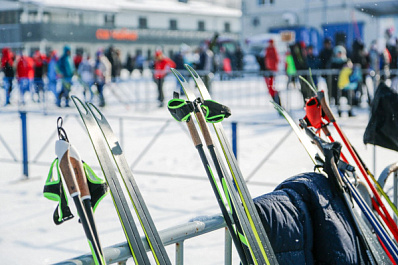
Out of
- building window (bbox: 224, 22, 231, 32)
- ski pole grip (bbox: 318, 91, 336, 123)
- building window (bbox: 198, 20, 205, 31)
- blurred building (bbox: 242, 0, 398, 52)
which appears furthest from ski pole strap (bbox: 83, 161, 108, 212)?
building window (bbox: 224, 22, 231, 32)

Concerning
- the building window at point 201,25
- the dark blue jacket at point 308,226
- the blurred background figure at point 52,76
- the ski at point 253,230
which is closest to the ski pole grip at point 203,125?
the ski at point 253,230

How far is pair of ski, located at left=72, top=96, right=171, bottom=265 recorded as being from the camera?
1.75m

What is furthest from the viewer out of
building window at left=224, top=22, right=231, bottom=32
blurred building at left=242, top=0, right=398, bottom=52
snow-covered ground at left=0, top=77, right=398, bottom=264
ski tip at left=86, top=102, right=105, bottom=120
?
building window at left=224, top=22, right=231, bottom=32

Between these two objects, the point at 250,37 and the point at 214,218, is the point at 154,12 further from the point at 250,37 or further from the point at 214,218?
the point at 214,218

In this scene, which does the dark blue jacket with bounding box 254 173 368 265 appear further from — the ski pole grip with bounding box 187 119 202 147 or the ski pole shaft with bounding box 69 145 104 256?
the ski pole shaft with bounding box 69 145 104 256

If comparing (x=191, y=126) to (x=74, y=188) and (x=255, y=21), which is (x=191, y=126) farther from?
(x=255, y=21)

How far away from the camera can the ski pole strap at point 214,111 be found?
210 cm

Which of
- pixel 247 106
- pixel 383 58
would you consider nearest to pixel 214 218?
pixel 383 58

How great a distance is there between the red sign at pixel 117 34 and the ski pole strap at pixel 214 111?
3388cm

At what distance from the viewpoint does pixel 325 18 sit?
4.04 m

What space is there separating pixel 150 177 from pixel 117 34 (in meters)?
33.3

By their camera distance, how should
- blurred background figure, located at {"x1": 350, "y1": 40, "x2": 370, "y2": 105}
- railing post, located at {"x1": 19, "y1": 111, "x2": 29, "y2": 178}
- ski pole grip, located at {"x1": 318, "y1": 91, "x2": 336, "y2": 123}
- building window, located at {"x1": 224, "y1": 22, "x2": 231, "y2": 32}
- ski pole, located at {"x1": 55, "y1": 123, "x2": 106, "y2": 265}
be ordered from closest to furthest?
1. ski pole, located at {"x1": 55, "y1": 123, "x2": 106, "y2": 265}
2. ski pole grip, located at {"x1": 318, "y1": 91, "x2": 336, "y2": 123}
3. railing post, located at {"x1": 19, "y1": 111, "x2": 29, "y2": 178}
4. blurred background figure, located at {"x1": 350, "y1": 40, "x2": 370, "y2": 105}
5. building window, located at {"x1": 224, "y1": 22, "x2": 231, "y2": 32}

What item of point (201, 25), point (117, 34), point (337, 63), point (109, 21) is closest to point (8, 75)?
point (337, 63)

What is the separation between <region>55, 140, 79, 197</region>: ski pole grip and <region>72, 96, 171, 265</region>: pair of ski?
16 centimetres
